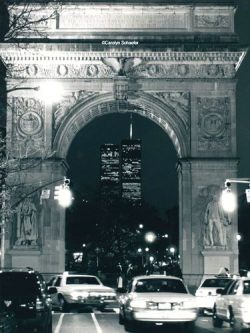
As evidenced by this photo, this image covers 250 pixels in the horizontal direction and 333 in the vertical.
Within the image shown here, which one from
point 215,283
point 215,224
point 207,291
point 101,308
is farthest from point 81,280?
point 215,224

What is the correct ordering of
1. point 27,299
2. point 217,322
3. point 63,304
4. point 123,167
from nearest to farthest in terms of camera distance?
point 27,299 → point 217,322 → point 63,304 → point 123,167

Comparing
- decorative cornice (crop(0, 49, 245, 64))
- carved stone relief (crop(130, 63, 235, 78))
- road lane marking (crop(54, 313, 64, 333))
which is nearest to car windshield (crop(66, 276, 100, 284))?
road lane marking (crop(54, 313, 64, 333))

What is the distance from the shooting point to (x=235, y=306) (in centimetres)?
2238

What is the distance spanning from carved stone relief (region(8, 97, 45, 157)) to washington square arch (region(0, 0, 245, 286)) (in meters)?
0.06

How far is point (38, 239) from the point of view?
4509cm

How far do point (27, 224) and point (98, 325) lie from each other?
783 inches

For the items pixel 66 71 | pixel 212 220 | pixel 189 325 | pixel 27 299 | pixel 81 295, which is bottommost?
pixel 189 325

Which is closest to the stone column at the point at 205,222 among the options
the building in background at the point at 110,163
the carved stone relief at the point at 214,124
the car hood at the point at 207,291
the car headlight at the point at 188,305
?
the carved stone relief at the point at 214,124

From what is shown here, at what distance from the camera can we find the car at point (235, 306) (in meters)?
21.2

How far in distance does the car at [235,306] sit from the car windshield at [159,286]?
1407 mm

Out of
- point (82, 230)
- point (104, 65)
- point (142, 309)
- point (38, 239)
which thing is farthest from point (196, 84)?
point (82, 230)

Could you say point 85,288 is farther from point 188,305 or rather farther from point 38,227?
point 38,227

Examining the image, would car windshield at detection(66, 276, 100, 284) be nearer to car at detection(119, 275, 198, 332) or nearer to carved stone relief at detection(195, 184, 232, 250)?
car at detection(119, 275, 198, 332)

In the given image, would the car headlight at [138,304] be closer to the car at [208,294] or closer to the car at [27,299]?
the car at [27,299]
